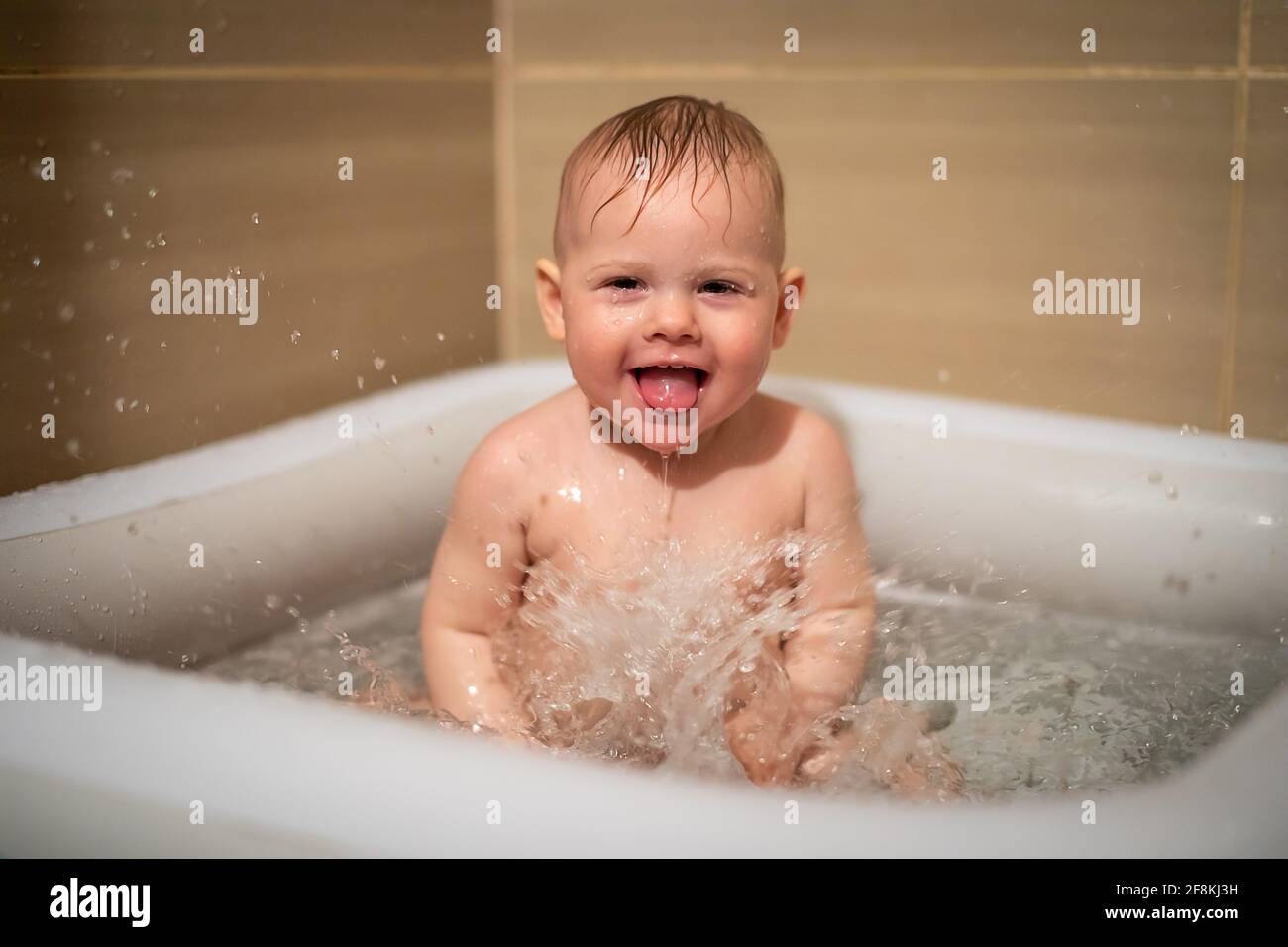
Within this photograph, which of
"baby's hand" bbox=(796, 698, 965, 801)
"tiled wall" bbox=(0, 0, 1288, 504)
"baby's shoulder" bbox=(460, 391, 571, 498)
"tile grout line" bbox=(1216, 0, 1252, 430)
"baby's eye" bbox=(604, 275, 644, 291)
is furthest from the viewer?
"tile grout line" bbox=(1216, 0, 1252, 430)

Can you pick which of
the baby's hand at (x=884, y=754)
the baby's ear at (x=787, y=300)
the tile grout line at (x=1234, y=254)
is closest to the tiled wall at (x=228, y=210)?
the baby's ear at (x=787, y=300)

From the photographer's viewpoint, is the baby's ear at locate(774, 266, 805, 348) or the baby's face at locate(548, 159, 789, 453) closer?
the baby's face at locate(548, 159, 789, 453)

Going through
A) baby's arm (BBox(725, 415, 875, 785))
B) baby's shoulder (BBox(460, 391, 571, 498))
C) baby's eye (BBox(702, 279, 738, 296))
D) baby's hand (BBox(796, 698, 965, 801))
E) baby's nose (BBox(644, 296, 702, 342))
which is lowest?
baby's hand (BBox(796, 698, 965, 801))

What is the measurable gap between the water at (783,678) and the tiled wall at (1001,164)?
60 cm

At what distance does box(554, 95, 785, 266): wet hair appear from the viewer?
1005 mm

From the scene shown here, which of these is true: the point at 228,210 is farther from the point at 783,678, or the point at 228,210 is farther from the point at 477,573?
the point at 783,678

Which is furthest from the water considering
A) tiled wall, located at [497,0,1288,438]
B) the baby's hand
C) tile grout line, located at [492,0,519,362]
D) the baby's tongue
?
tile grout line, located at [492,0,519,362]

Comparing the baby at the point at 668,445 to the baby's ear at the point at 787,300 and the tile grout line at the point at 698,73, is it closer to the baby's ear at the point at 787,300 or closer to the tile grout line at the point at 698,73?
the baby's ear at the point at 787,300

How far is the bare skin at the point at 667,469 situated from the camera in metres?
1.00

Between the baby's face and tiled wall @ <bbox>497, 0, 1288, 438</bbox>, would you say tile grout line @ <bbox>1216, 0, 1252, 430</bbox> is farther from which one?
the baby's face

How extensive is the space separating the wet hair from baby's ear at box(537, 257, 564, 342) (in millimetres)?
35

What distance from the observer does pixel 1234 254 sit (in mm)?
1671

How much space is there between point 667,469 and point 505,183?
3.09 ft

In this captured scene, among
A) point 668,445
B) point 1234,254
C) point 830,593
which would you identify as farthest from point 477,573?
point 1234,254
